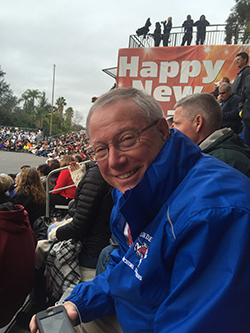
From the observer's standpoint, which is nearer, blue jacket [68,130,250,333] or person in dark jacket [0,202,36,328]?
blue jacket [68,130,250,333]

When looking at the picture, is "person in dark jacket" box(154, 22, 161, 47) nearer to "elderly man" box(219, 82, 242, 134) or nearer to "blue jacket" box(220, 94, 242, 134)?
"elderly man" box(219, 82, 242, 134)

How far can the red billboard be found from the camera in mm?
9836

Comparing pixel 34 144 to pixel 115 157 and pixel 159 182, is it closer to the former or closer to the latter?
pixel 115 157

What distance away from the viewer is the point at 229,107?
452 centimetres

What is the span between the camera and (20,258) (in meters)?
2.22

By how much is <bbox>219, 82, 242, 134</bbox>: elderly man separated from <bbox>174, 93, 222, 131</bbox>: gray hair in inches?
91.5

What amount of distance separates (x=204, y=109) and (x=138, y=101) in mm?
1423

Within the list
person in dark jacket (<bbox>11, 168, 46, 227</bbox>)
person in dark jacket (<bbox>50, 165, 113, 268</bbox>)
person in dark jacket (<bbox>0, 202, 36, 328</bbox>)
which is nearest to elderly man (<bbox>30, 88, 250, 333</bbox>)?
person in dark jacket (<bbox>50, 165, 113, 268</bbox>)

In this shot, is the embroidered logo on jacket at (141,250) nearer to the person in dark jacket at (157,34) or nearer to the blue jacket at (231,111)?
the blue jacket at (231,111)

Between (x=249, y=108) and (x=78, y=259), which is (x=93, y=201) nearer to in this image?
(x=78, y=259)

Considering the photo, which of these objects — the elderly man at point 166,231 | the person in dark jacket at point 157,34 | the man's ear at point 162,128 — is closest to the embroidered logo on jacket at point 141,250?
the elderly man at point 166,231

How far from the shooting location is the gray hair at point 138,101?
1.21 meters

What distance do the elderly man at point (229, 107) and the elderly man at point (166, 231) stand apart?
3.79 m

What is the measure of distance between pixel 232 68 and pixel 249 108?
7.76m
